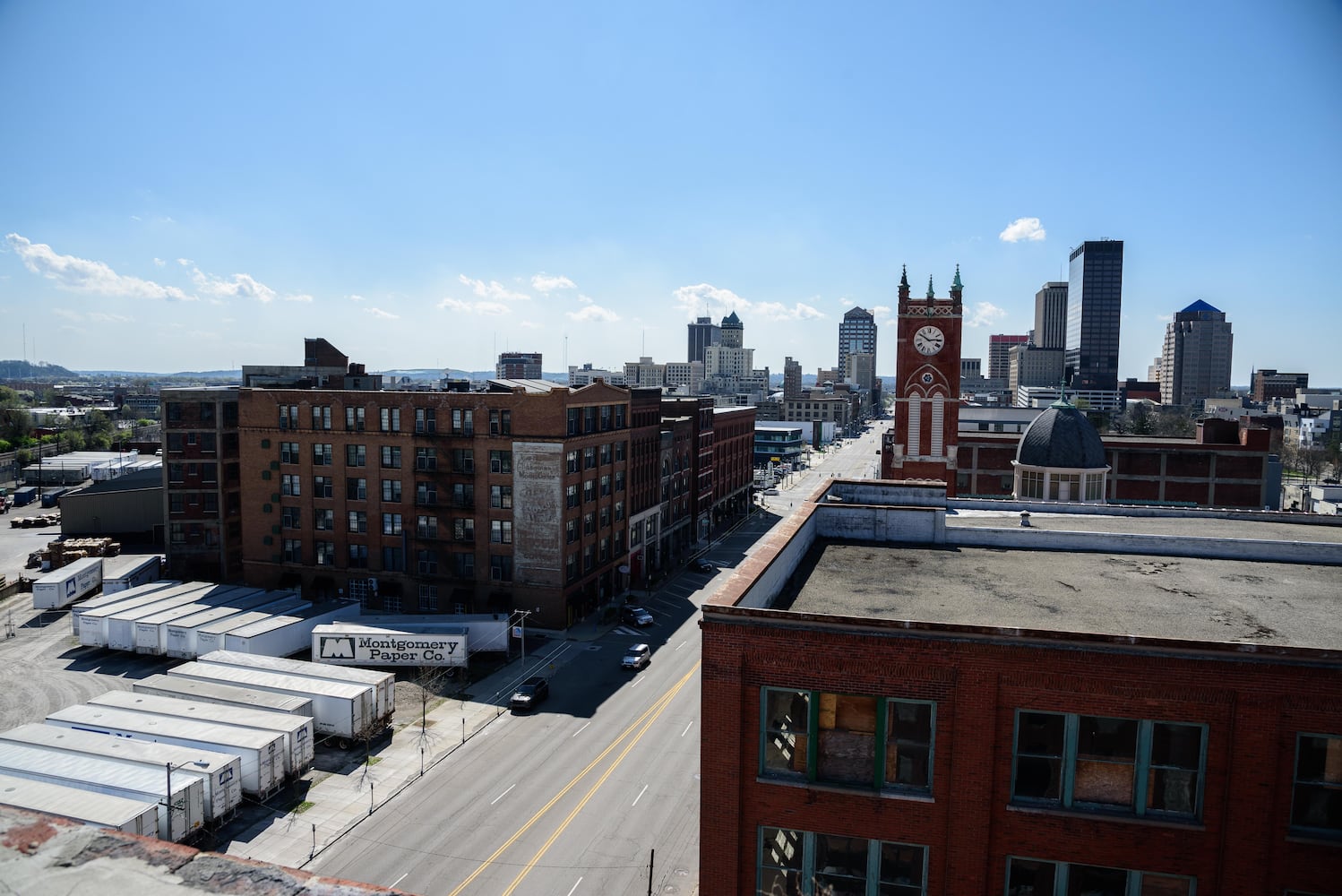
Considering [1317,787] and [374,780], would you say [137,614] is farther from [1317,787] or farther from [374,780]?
[1317,787]

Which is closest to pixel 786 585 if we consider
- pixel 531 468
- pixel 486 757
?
pixel 486 757

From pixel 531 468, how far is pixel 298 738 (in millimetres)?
27530

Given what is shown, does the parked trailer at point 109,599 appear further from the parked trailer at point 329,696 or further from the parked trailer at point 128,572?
the parked trailer at point 329,696

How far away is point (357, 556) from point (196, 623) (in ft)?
47.3

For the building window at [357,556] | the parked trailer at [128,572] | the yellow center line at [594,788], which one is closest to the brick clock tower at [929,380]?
the yellow center line at [594,788]

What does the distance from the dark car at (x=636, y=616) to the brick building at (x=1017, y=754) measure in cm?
4676

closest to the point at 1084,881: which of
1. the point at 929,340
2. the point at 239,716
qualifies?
the point at 239,716

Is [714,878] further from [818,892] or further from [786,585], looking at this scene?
[786,585]

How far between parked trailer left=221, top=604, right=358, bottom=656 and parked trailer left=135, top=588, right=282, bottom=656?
528 centimetres

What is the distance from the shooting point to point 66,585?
67.5 meters

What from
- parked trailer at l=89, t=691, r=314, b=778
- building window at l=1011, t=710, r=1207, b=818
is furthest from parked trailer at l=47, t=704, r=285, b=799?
building window at l=1011, t=710, r=1207, b=818

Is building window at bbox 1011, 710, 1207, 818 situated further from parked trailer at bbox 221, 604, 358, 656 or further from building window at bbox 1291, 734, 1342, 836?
parked trailer at bbox 221, 604, 358, 656

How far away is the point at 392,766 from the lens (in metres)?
40.7

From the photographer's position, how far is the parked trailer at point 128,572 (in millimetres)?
69938
